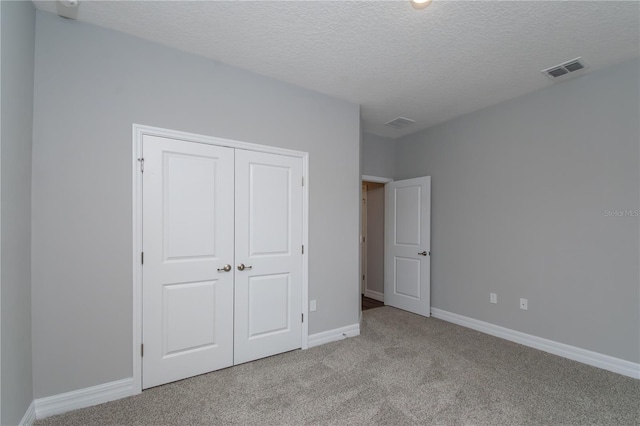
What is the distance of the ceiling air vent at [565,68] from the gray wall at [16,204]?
4.02 meters

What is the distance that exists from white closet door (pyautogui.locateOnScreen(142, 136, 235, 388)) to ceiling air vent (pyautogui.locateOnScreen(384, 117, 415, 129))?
2.47 metres

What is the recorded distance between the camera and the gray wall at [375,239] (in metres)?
5.11

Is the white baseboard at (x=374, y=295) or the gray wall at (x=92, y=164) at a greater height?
the gray wall at (x=92, y=164)

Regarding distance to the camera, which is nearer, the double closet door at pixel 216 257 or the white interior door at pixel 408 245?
the double closet door at pixel 216 257

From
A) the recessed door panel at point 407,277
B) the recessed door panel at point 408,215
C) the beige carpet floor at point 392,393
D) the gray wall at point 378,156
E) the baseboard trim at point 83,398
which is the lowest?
the beige carpet floor at point 392,393

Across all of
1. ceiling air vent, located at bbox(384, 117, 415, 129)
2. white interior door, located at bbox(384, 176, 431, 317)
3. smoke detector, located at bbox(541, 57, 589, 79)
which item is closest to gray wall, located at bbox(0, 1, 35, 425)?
ceiling air vent, located at bbox(384, 117, 415, 129)

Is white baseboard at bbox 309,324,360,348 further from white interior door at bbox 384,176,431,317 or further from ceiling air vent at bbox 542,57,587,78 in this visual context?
ceiling air vent at bbox 542,57,587,78

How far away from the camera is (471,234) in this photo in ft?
12.3

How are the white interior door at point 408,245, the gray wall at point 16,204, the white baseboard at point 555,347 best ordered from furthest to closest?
the white interior door at point 408,245
the white baseboard at point 555,347
the gray wall at point 16,204

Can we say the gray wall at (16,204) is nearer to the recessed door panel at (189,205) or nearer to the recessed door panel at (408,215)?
the recessed door panel at (189,205)

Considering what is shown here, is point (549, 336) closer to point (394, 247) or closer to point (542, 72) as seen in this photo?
point (394, 247)

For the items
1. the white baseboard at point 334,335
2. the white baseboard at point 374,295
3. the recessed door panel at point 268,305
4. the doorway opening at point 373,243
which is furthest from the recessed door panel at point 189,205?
the white baseboard at point 374,295

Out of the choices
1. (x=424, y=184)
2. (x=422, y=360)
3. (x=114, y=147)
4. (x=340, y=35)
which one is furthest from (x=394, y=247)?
→ (x=114, y=147)

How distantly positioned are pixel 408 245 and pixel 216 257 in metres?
2.95
